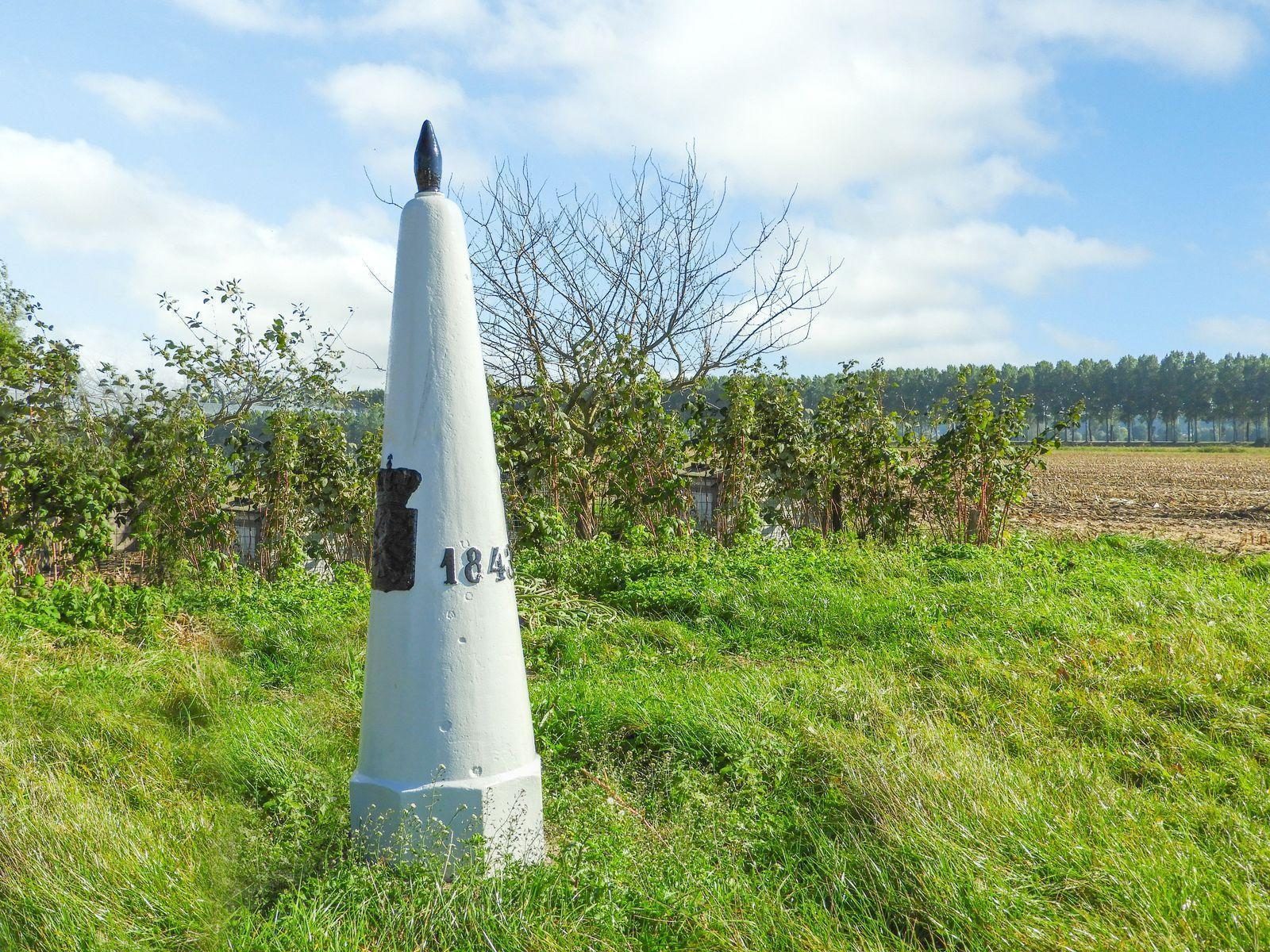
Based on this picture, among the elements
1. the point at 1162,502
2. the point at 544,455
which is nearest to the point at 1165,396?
the point at 1162,502

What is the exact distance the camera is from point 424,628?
9.56ft

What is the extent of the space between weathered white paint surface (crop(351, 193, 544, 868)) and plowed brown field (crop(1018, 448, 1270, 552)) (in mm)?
8529

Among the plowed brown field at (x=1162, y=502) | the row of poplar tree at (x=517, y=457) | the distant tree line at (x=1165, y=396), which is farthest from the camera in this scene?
the distant tree line at (x=1165, y=396)

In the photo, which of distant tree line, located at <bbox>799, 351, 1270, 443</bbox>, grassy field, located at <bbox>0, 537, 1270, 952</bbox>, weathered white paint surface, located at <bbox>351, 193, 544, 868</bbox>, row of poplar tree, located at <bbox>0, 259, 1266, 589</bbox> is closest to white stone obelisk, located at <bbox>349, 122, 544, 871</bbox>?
weathered white paint surface, located at <bbox>351, 193, 544, 868</bbox>

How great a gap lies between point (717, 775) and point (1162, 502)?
20.0m

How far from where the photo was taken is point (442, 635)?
2.92m

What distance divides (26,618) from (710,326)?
→ 705cm

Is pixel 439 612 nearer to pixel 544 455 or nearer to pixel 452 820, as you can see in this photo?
pixel 452 820

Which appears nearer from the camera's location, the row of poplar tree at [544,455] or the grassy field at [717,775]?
the grassy field at [717,775]

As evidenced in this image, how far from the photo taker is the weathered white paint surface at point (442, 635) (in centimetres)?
289

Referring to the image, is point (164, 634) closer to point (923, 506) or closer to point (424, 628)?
point (424, 628)

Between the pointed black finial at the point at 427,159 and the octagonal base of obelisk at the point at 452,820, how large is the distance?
6.63 ft

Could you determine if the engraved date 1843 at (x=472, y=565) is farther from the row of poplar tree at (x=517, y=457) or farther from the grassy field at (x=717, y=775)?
the row of poplar tree at (x=517, y=457)

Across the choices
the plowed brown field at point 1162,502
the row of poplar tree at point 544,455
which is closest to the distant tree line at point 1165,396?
the plowed brown field at point 1162,502
